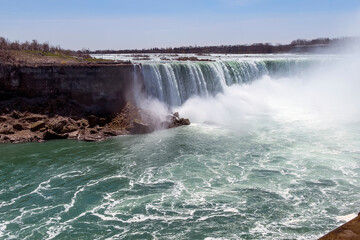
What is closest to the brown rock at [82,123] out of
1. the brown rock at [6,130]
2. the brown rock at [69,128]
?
the brown rock at [69,128]

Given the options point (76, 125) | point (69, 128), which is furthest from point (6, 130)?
point (76, 125)

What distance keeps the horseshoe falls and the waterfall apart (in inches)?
3.9

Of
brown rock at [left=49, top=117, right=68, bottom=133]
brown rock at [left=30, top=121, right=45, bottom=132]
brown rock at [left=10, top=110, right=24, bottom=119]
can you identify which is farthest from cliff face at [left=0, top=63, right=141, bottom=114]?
brown rock at [left=30, top=121, right=45, bottom=132]

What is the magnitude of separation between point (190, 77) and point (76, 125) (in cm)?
1088

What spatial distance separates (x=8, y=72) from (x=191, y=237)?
67.6ft

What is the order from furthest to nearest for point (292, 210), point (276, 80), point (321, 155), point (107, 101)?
point (276, 80) → point (107, 101) → point (321, 155) → point (292, 210)

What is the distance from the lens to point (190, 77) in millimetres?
28938

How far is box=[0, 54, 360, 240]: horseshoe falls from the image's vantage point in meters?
10.7

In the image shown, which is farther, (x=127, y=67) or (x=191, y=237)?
(x=127, y=67)

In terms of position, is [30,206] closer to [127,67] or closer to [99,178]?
[99,178]

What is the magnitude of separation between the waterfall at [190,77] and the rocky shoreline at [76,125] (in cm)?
311

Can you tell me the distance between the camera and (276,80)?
3728cm

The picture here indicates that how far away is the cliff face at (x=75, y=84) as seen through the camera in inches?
959

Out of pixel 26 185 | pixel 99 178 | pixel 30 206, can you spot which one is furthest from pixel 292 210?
pixel 26 185
